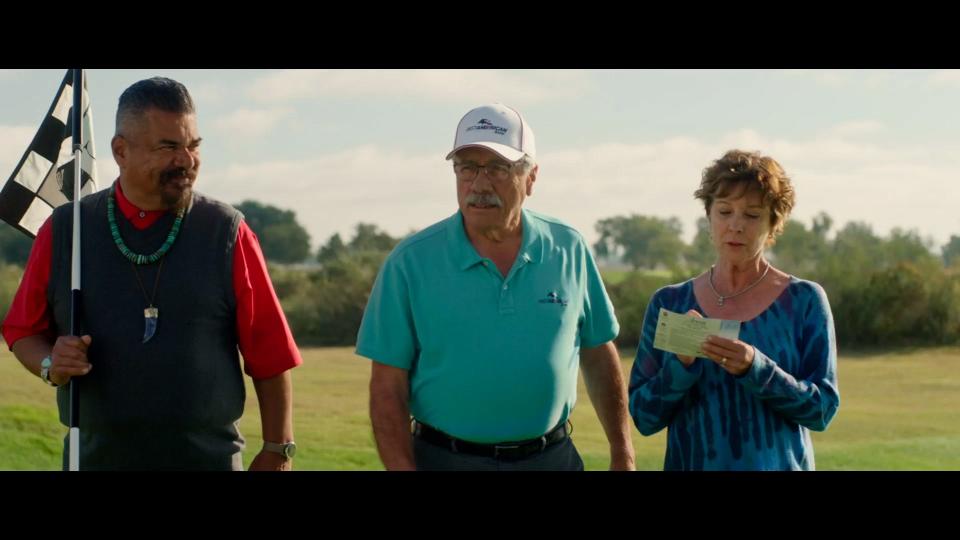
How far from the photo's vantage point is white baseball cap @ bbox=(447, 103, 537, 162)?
368cm

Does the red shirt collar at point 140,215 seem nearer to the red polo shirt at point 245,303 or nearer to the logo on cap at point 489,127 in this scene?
the red polo shirt at point 245,303

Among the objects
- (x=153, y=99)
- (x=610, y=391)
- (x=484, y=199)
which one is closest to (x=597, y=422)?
(x=610, y=391)

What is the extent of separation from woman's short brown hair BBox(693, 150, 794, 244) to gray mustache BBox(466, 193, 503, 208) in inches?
28.3

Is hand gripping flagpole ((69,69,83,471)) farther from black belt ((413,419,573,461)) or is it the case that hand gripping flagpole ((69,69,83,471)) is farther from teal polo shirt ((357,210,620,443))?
black belt ((413,419,573,461))

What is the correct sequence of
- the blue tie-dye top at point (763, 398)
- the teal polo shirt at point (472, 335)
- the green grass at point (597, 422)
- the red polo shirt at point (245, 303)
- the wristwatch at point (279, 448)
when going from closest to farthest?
the blue tie-dye top at point (763, 398) → the teal polo shirt at point (472, 335) → the red polo shirt at point (245, 303) → the wristwatch at point (279, 448) → the green grass at point (597, 422)

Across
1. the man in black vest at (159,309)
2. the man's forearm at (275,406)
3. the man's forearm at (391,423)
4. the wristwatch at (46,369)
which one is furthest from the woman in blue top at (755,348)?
the wristwatch at (46,369)

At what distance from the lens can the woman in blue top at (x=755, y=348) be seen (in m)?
3.51

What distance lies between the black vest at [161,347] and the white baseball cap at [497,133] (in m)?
0.90

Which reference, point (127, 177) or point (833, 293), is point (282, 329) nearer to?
point (127, 177)

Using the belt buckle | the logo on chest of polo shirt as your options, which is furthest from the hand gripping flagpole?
the logo on chest of polo shirt

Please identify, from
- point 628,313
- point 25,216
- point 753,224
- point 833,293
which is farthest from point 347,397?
point 753,224

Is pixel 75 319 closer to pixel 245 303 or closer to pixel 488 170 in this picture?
pixel 245 303

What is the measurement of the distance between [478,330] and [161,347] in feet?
3.68
